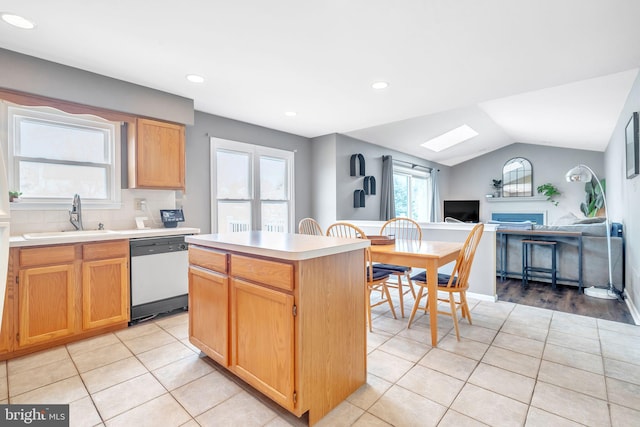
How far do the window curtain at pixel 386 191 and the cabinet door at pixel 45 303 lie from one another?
186 inches

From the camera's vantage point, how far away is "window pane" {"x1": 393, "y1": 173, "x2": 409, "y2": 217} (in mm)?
6992

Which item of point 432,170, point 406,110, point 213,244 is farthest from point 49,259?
point 432,170

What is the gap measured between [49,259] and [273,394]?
2.10m

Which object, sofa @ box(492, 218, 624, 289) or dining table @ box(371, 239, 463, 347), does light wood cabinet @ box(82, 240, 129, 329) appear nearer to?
dining table @ box(371, 239, 463, 347)

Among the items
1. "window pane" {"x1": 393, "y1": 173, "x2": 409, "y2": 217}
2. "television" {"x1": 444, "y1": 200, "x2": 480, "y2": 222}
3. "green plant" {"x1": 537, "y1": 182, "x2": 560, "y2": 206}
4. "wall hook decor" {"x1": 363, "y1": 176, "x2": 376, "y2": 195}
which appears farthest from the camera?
"green plant" {"x1": 537, "y1": 182, "x2": 560, "y2": 206}

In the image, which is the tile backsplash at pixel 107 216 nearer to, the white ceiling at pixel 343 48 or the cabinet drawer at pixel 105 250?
the cabinet drawer at pixel 105 250

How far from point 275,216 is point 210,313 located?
293 cm

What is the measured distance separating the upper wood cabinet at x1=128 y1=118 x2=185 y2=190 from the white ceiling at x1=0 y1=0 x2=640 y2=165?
421 mm

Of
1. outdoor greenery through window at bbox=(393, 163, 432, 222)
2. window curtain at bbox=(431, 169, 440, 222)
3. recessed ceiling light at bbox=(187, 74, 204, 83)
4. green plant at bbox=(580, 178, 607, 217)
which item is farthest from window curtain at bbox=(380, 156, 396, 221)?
green plant at bbox=(580, 178, 607, 217)

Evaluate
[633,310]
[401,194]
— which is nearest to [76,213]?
[633,310]

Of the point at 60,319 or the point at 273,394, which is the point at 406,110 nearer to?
the point at 273,394

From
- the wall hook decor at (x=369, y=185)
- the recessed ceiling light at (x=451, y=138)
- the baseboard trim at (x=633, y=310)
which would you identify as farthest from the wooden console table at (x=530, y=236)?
the recessed ceiling light at (x=451, y=138)

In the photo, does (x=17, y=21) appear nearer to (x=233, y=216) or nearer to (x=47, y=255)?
(x=47, y=255)

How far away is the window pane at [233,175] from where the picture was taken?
4.27 metres
